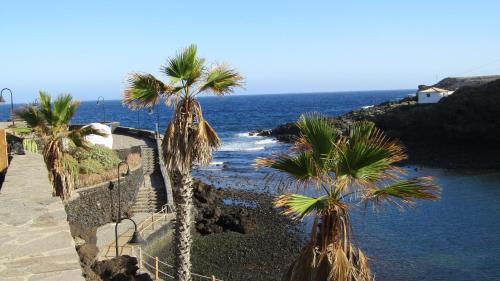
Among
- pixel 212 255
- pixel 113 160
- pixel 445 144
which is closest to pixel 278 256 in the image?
pixel 212 255

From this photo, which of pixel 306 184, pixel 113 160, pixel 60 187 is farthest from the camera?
pixel 113 160

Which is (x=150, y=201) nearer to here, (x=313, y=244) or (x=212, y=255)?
(x=212, y=255)

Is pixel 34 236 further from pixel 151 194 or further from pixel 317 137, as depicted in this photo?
pixel 151 194

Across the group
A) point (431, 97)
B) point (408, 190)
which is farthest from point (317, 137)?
point (431, 97)

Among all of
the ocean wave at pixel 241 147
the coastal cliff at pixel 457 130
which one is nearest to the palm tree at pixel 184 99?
the coastal cliff at pixel 457 130

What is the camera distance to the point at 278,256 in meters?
24.6

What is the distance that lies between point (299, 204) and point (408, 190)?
1.46m

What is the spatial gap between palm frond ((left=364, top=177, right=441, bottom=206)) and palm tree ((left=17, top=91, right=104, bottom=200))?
10.1m

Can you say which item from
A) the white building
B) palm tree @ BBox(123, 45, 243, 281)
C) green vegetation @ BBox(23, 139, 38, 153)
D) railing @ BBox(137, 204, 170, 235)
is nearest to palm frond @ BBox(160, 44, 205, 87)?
palm tree @ BBox(123, 45, 243, 281)

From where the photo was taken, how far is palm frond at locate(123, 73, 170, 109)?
445 inches

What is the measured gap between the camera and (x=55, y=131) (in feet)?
48.8

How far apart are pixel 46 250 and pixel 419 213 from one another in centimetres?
2899

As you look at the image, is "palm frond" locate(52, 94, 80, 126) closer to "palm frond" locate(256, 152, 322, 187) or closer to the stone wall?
the stone wall

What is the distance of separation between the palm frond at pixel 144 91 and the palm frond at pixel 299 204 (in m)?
5.27
